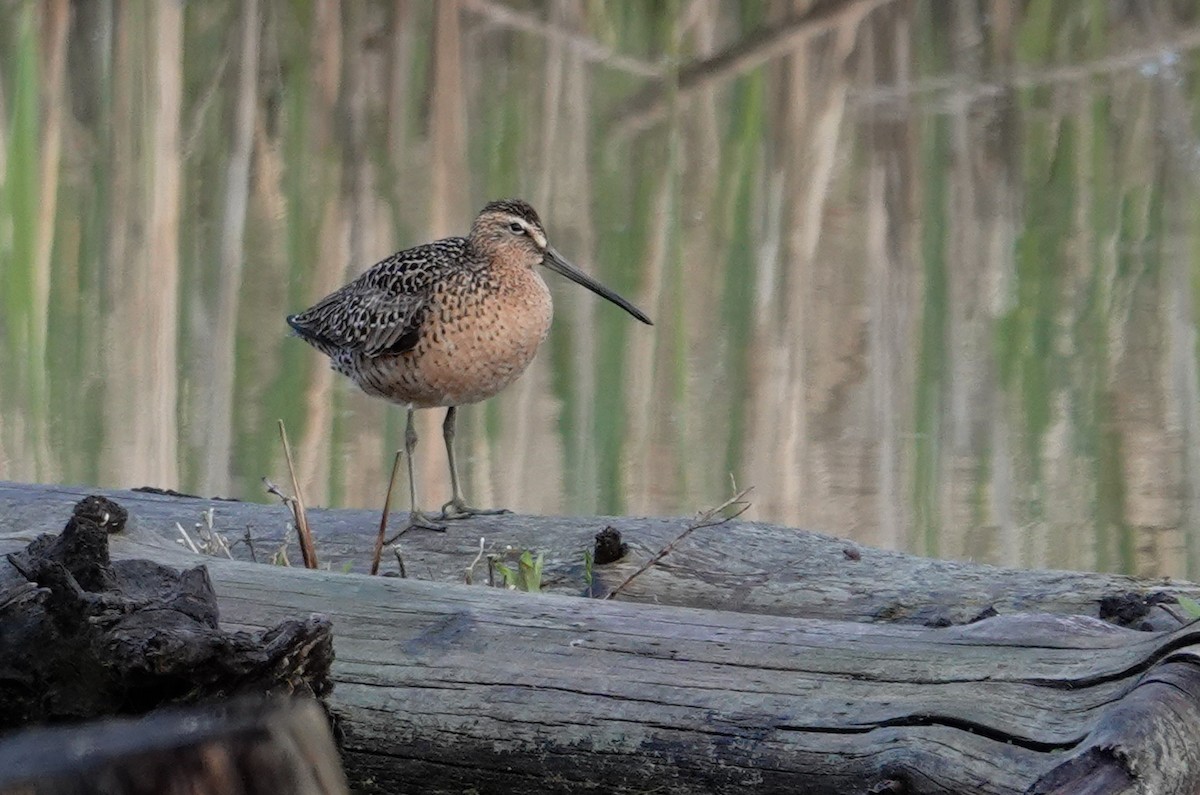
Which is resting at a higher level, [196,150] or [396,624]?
[196,150]

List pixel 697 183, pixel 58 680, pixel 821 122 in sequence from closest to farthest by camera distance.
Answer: pixel 58 680, pixel 697 183, pixel 821 122

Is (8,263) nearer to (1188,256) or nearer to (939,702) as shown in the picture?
(1188,256)

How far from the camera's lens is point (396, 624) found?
2.77 meters

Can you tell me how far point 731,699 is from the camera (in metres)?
2.55

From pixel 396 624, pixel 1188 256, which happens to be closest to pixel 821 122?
pixel 1188 256

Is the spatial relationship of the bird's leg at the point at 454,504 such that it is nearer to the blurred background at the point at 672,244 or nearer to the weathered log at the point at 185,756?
the blurred background at the point at 672,244

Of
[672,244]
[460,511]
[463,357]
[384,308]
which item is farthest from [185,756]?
[672,244]

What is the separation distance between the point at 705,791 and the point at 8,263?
16.1 ft

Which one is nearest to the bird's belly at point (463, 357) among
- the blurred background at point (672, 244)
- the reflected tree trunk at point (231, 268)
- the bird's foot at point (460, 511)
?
the bird's foot at point (460, 511)

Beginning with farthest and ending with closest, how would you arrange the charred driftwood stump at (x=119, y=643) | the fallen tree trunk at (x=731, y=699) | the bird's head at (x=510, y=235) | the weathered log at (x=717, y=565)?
the bird's head at (x=510, y=235)
the weathered log at (x=717, y=565)
the fallen tree trunk at (x=731, y=699)
the charred driftwood stump at (x=119, y=643)

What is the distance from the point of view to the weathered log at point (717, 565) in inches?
130

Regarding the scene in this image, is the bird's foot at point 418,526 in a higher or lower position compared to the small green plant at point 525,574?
higher

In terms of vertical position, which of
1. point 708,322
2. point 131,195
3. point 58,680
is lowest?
point 58,680

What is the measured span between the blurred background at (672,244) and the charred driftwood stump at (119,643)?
10.9 ft
